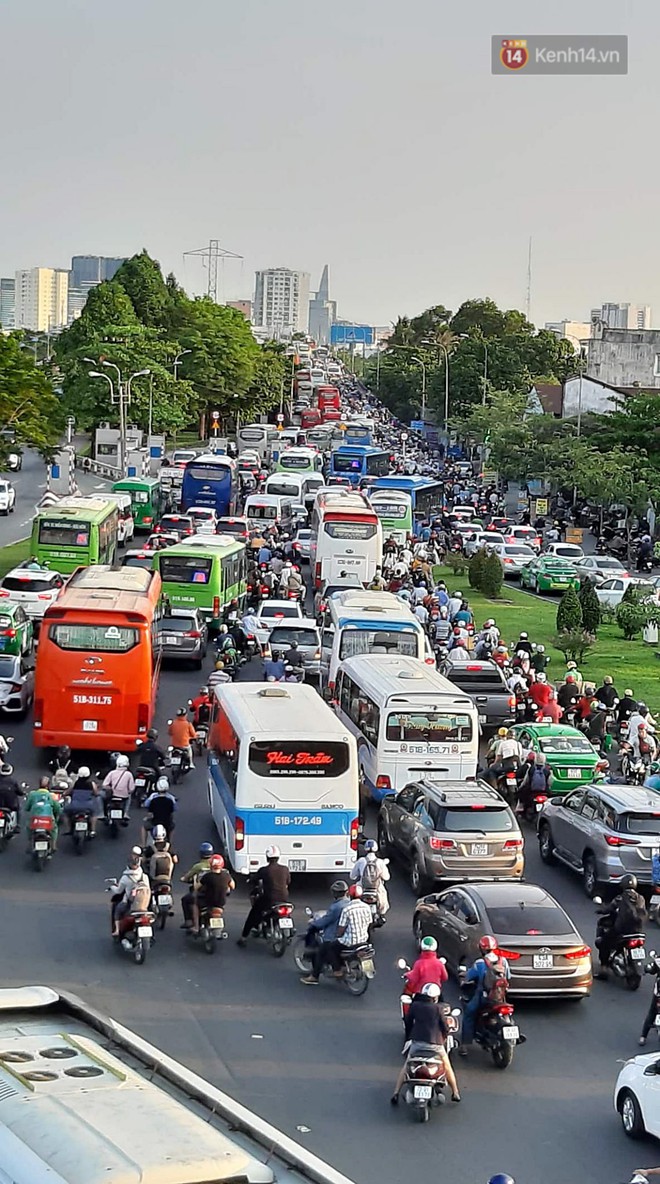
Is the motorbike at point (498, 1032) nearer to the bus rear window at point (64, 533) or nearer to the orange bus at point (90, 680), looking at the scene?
the orange bus at point (90, 680)

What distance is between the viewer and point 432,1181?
13297 mm

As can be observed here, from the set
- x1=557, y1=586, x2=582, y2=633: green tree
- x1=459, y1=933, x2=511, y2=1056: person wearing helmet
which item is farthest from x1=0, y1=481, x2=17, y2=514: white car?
x1=459, y1=933, x2=511, y2=1056: person wearing helmet

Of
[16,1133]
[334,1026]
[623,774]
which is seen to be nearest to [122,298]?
[623,774]

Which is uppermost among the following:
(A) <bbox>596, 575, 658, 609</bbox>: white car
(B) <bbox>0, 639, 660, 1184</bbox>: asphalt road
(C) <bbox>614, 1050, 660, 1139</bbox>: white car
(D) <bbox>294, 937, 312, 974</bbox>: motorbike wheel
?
(A) <bbox>596, 575, 658, 609</bbox>: white car

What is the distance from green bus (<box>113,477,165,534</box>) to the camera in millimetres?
65750

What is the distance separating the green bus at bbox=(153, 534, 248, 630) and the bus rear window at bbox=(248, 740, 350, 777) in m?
19.6

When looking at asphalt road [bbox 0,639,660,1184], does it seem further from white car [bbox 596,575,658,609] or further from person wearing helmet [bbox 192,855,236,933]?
white car [bbox 596,575,658,609]

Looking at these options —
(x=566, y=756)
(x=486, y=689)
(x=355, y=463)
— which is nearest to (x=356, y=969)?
(x=566, y=756)

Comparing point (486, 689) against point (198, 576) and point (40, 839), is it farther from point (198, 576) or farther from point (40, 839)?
point (40, 839)

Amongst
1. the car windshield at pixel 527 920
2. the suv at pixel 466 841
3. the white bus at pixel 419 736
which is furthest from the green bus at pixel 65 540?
the car windshield at pixel 527 920

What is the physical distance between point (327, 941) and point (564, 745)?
32.0 feet

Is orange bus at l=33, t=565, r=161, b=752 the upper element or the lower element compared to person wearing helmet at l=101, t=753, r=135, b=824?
upper

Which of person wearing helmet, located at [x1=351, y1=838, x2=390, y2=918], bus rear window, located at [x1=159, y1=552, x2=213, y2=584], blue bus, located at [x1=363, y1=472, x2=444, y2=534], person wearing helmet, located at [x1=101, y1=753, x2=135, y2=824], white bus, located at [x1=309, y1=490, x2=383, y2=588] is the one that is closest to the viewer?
person wearing helmet, located at [x1=351, y1=838, x2=390, y2=918]

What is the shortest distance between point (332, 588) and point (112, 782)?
2184 centimetres
